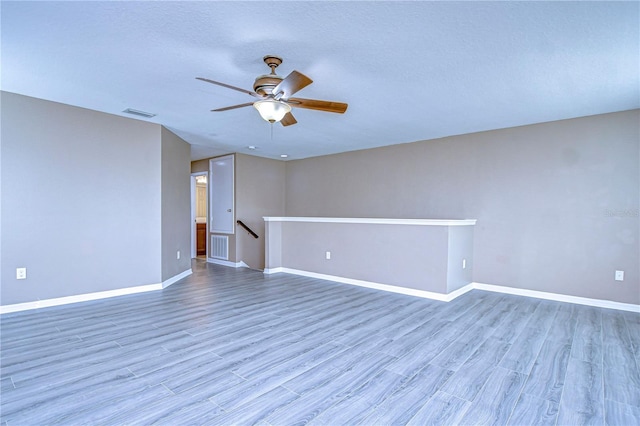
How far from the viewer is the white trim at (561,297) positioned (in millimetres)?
3702

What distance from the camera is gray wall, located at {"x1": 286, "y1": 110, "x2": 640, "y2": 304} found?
147 inches

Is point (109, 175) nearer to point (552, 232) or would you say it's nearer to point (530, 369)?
point (530, 369)

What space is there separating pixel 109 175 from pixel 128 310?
175cm

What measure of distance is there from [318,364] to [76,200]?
138 inches

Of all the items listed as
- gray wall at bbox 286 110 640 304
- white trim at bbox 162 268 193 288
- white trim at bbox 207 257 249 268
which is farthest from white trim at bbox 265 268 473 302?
white trim at bbox 162 268 193 288

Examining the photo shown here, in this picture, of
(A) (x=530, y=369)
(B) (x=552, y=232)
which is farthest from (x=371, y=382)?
(B) (x=552, y=232)

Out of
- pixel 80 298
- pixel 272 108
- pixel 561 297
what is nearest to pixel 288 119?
pixel 272 108

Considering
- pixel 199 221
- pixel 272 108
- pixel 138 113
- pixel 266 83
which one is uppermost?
pixel 138 113

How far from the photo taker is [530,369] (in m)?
2.28

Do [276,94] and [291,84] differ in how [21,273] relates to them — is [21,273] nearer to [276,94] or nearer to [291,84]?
[276,94]

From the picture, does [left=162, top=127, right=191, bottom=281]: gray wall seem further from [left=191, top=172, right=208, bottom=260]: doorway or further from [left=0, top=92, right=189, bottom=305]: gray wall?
[left=191, top=172, right=208, bottom=260]: doorway

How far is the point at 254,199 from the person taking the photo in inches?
271

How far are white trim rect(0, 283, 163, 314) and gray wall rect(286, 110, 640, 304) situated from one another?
161 inches

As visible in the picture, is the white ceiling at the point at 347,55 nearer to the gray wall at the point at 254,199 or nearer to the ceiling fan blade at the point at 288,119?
the ceiling fan blade at the point at 288,119
